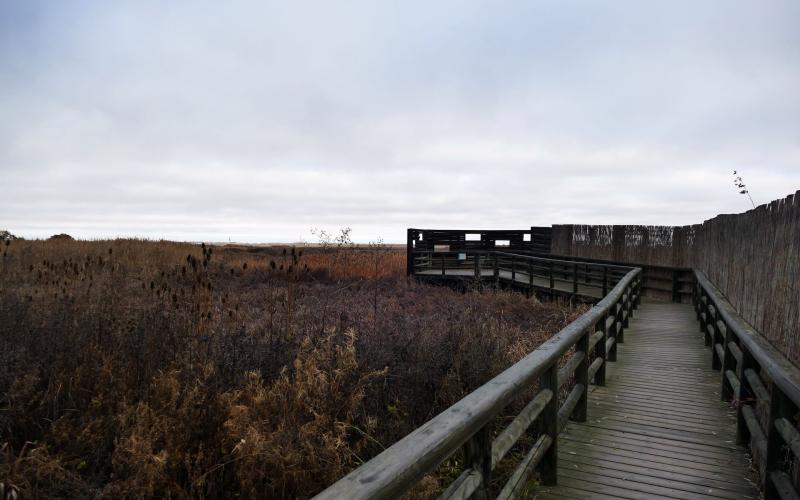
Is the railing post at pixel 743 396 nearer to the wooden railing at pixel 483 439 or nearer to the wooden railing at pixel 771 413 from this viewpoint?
the wooden railing at pixel 771 413

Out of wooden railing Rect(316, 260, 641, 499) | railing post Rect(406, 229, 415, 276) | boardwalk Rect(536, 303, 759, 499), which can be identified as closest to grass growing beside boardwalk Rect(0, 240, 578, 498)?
wooden railing Rect(316, 260, 641, 499)

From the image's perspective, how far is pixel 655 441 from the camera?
475 centimetres

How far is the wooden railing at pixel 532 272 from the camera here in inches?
617

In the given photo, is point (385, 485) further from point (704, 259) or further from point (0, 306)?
point (704, 259)

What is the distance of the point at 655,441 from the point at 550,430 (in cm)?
154

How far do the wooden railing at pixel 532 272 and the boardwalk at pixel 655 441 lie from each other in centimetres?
747

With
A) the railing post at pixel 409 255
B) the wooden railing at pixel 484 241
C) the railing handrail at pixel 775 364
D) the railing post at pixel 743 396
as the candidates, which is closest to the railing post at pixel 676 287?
the wooden railing at pixel 484 241

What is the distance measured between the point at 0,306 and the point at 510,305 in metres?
11.4

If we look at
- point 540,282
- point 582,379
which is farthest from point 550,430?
point 540,282

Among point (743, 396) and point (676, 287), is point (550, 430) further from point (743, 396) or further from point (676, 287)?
point (676, 287)

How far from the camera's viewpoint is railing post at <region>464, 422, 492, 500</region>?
255 cm

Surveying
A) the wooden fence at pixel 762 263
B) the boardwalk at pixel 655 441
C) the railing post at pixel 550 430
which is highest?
the wooden fence at pixel 762 263

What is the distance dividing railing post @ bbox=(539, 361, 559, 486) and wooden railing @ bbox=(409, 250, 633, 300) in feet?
37.1

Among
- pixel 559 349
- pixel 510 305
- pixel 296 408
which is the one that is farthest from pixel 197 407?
pixel 510 305
